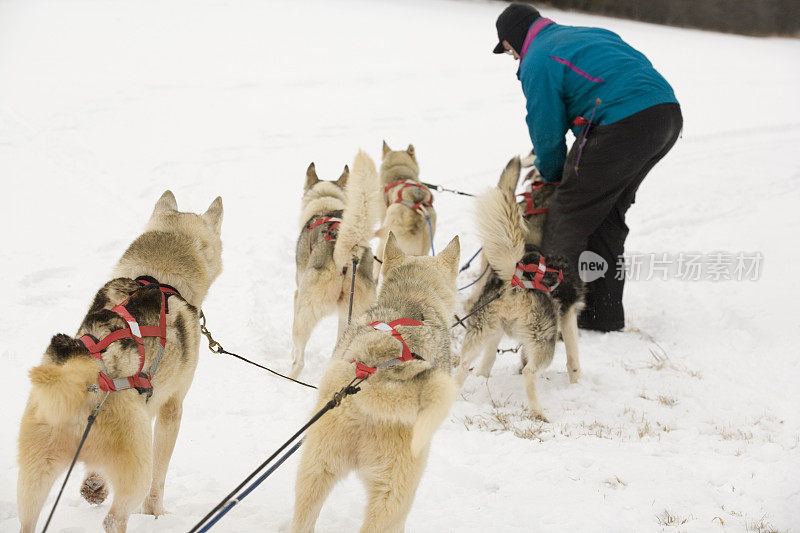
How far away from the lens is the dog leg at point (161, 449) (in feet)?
8.70

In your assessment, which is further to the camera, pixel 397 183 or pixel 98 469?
pixel 397 183

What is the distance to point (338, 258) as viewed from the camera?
399 centimetres

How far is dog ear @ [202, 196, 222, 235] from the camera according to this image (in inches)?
132

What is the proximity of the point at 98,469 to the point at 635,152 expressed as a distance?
413 centimetres

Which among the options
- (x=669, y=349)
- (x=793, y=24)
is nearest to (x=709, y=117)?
(x=793, y=24)

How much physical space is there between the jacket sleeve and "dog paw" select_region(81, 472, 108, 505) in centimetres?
386

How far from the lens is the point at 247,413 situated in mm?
3758

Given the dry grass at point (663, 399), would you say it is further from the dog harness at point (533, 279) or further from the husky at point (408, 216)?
the husky at point (408, 216)

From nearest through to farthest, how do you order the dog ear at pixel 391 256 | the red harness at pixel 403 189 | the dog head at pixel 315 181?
the dog ear at pixel 391 256, the dog head at pixel 315 181, the red harness at pixel 403 189

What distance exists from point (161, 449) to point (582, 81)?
3.93 m

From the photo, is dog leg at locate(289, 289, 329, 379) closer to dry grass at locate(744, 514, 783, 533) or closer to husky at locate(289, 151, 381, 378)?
husky at locate(289, 151, 381, 378)

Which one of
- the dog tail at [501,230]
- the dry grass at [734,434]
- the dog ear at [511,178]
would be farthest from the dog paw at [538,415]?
the dog ear at [511,178]

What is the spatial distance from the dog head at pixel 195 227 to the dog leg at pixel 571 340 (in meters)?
2.70

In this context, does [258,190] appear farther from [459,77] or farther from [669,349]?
[459,77]
